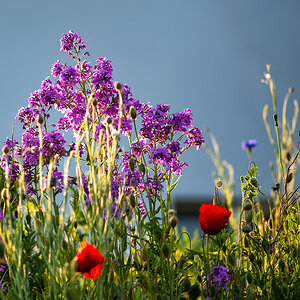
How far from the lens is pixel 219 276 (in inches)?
71.8

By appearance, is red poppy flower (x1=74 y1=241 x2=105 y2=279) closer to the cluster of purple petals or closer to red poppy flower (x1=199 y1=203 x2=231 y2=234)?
red poppy flower (x1=199 y1=203 x2=231 y2=234)

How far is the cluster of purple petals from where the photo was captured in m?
1.81

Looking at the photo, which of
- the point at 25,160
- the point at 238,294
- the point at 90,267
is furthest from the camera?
the point at 25,160

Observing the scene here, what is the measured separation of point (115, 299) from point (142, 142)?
94 cm

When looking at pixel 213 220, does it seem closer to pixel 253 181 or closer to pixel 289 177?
pixel 253 181

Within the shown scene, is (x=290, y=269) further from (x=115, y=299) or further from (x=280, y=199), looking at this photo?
(x=115, y=299)

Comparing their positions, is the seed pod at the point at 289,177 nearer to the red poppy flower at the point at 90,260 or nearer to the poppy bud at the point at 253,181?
the poppy bud at the point at 253,181

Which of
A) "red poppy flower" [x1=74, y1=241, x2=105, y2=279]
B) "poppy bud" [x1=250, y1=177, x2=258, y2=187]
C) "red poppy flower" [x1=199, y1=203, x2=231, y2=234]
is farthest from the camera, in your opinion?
"poppy bud" [x1=250, y1=177, x2=258, y2=187]

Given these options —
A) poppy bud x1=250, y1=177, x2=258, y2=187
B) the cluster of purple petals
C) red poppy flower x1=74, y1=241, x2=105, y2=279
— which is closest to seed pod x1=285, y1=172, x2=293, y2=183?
poppy bud x1=250, y1=177, x2=258, y2=187

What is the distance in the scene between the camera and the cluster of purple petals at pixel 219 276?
1.81 metres

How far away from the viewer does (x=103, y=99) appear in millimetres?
2531

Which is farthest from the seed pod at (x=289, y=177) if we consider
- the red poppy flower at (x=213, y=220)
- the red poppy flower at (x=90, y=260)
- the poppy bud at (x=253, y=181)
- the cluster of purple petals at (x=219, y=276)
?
the red poppy flower at (x=90, y=260)

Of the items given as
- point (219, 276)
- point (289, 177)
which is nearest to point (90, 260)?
point (219, 276)

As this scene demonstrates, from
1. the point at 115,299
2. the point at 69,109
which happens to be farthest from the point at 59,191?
the point at 115,299
